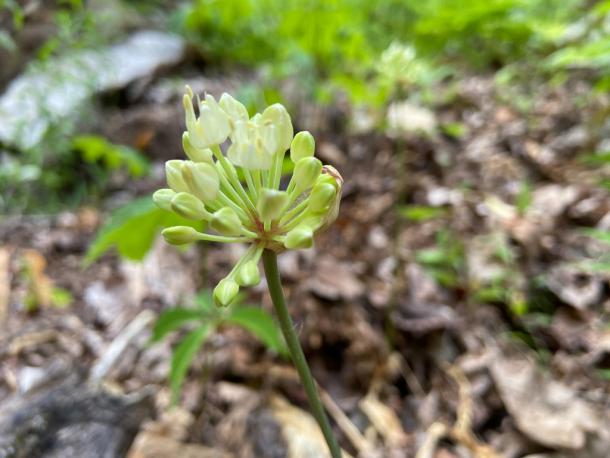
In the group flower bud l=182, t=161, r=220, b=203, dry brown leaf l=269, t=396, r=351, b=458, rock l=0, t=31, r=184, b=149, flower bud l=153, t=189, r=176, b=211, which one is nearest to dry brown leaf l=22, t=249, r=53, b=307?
rock l=0, t=31, r=184, b=149

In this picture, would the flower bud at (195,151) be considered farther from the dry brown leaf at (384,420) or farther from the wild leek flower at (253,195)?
the dry brown leaf at (384,420)

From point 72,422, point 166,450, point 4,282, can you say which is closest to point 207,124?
point 72,422

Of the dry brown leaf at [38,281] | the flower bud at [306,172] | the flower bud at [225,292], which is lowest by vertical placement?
the dry brown leaf at [38,281]

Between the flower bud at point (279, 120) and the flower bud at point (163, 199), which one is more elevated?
the flower bud at point (279, 120)

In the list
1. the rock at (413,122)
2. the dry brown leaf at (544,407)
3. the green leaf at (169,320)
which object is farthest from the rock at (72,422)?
the rock at (413,122)

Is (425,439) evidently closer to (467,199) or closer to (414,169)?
(467,199)
